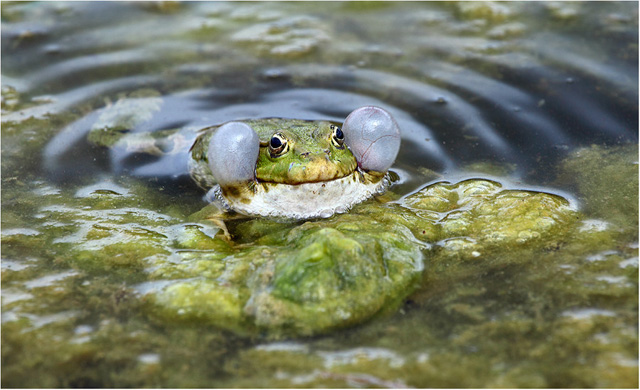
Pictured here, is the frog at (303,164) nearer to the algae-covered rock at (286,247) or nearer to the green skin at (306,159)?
the green skin at (306,159)

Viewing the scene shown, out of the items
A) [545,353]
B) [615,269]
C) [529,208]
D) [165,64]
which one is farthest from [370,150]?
[165,64]

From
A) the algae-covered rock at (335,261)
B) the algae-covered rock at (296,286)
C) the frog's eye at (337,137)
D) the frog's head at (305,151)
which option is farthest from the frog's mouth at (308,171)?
the algae-covered rock at (296,286)

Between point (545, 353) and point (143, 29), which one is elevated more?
point (143, 29)

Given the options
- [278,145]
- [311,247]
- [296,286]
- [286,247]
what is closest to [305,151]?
[278,145]

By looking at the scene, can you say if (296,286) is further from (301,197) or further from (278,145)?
(278,145)

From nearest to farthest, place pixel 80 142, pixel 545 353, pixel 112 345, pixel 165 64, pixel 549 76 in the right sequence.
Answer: pixel 545 353 < pixel 112 345 < pixel 80 142 < pixel 549 76 < pixel 165 64

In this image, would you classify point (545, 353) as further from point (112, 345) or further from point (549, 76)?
point (549, 76)
